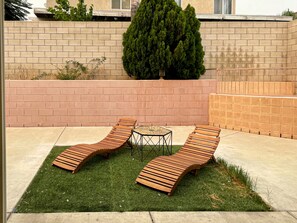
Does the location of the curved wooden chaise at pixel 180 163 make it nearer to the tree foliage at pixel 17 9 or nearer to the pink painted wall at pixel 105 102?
the pink painted wall at pixel 105 102

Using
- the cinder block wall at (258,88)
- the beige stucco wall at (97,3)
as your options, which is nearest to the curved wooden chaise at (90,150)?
the cinder block wall at (258,88)

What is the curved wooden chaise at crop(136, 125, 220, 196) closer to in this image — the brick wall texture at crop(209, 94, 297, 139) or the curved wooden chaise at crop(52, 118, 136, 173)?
the curved wooden chaise at crop(52, 118, 136, 173)

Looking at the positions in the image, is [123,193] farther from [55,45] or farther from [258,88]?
[258,88]

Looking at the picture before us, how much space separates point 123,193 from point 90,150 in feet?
5.39

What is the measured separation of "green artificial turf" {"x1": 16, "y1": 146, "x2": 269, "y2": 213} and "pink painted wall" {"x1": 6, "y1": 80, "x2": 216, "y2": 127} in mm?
4996

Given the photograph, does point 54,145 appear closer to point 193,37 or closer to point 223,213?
point 223,213

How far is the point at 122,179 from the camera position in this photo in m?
5.24

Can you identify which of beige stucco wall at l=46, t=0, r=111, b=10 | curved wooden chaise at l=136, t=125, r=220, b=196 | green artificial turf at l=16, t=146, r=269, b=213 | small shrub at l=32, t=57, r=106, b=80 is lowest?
green artificial turf at l=16, t=146, r=269, b=213

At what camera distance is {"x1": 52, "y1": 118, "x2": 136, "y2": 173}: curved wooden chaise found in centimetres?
568

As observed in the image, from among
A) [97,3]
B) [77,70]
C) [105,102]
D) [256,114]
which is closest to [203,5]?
[97,3]

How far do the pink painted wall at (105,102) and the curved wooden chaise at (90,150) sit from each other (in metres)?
3.50

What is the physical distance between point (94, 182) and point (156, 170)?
1001 millimetres

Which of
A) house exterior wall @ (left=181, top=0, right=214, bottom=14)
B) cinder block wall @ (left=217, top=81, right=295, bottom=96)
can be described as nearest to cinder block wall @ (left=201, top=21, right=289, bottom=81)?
cinder block wall @ (left=217, top=81, right=295, bottom=96)

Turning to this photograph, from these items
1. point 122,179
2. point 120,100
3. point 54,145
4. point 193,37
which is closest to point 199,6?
point 193,37
